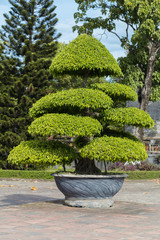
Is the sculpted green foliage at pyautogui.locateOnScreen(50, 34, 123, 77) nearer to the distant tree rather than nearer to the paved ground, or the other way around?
the paved ground

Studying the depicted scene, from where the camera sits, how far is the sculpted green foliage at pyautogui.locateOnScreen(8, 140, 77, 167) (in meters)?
8.44

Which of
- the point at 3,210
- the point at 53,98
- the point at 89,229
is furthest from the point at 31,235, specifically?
the point at 53,98

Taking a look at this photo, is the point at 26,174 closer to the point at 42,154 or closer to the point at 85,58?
the point at 42,154

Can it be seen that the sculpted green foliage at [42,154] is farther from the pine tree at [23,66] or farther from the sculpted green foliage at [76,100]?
the pine tree at [23,66]

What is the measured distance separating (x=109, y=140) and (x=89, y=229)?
295cm

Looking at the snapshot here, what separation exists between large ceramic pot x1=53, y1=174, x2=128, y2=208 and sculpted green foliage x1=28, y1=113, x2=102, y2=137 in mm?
958

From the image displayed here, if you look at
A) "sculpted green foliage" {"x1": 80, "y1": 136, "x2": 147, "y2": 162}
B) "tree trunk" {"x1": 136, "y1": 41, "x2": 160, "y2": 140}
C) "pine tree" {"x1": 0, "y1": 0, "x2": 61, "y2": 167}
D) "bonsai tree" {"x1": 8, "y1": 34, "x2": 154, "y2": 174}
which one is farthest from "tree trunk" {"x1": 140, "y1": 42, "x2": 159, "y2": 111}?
"sculpted green foliage" {"x1": 80, "y1": 136, "x2": 147, "y2": 162}

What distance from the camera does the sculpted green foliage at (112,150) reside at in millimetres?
8242

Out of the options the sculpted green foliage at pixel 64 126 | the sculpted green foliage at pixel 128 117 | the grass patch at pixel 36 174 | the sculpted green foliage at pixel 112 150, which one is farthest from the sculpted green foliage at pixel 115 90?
the grass patch at pixel 36 174

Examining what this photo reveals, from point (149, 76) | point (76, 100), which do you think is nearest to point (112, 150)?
point (76, 100)

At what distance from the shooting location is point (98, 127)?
342 inches

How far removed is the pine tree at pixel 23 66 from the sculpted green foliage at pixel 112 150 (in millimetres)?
12267

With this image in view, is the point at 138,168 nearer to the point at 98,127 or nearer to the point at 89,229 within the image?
the point at 98,127

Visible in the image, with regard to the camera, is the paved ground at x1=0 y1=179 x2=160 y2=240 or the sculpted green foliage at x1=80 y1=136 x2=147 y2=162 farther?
the sculpted green foliage at x1=80 y1=136 x2=147 y2=162
